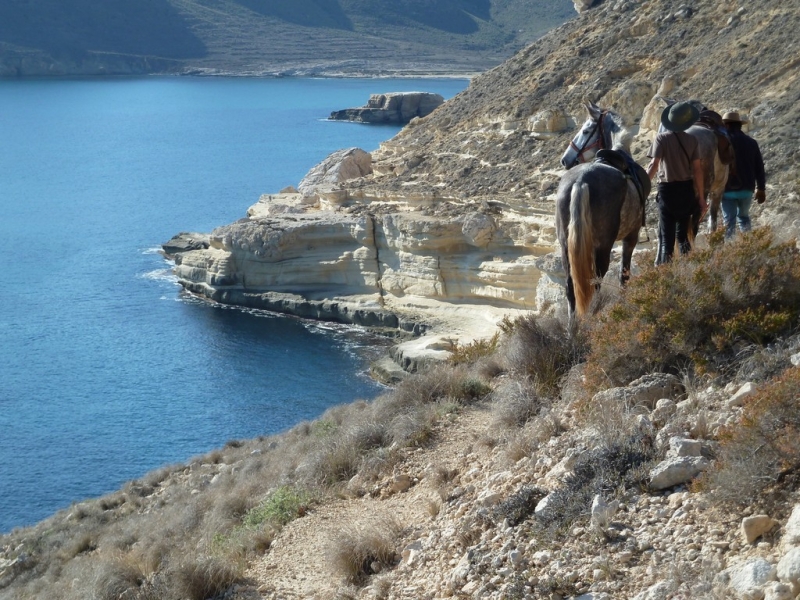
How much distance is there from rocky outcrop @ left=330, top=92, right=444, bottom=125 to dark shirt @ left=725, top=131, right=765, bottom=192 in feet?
273

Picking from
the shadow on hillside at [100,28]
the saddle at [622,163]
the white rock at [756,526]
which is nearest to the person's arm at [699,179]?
the saddle at [622,163]

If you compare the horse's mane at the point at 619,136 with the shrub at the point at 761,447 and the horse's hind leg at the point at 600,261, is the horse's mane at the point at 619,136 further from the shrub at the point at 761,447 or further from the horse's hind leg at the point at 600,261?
the shrub at the point at 761,447

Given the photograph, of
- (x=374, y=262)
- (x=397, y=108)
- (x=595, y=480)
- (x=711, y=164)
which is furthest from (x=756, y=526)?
(x=397, y=108)

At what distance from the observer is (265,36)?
6142 inches

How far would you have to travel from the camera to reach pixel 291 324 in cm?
3647

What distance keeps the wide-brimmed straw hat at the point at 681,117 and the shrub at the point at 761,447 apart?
4.82 meters

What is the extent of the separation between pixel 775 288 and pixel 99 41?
148 meters

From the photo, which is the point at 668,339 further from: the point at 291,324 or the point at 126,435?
the point at 291,324

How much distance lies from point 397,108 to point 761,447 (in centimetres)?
9275

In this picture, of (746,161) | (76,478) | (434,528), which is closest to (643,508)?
(434,528)

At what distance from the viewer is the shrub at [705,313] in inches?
274

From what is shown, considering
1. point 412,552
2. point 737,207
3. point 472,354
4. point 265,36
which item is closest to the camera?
point 412,552

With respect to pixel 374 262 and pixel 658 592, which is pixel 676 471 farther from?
pixel 374 262

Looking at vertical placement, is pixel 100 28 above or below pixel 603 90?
above
